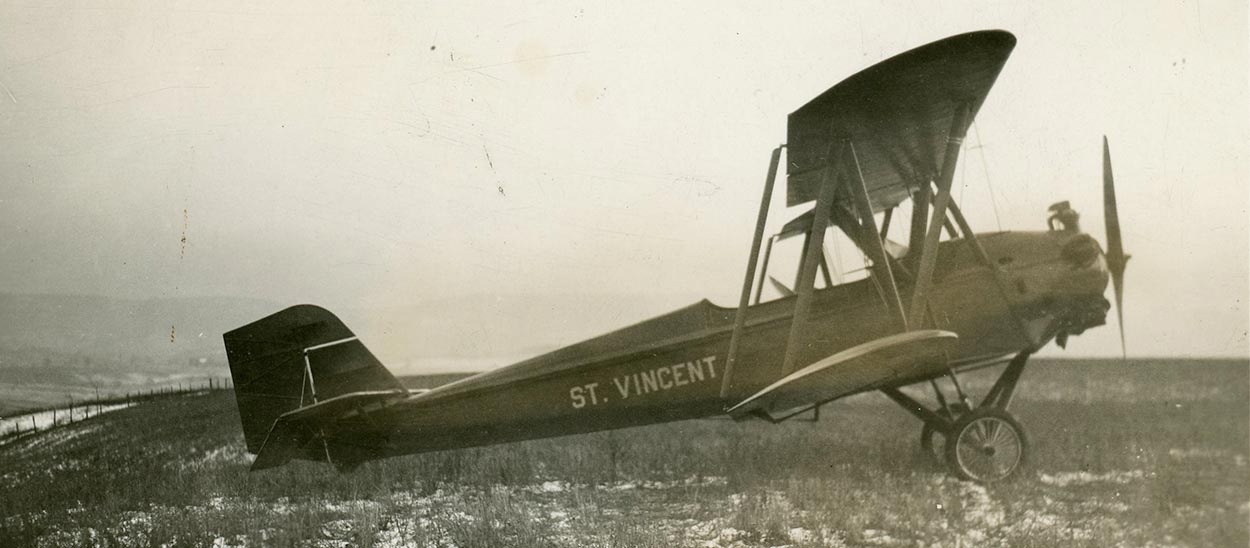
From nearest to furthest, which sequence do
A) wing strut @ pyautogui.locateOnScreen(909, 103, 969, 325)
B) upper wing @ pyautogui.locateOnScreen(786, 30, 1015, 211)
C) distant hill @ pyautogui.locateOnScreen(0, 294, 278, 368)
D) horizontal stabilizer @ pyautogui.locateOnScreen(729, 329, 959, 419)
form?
upper wing @ pyautogui.locateOnScreen(786, 30, 1015, 211) < horizontal stabilizer @ pyautogui.locateOnScreen(729, 329, 959, 419) < wing strut @ pyautogui.locateOnScreen(909, 103, 969, 325) < distant hill @ pyautogui.locateOnScreen(0, 294, 278, 368)

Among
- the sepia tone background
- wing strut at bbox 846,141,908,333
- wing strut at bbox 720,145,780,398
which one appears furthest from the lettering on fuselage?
wing strut at bbox 846,141,908,333

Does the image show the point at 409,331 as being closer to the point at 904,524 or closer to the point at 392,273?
the point at 392,273

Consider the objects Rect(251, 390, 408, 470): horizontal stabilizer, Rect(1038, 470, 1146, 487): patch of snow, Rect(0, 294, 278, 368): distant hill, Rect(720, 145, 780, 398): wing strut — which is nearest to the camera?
Rect(720, 145, 780, 398): wing strut

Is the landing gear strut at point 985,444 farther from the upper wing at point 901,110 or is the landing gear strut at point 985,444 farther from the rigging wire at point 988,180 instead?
the upper wing at point 901,110

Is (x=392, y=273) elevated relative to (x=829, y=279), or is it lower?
elevated

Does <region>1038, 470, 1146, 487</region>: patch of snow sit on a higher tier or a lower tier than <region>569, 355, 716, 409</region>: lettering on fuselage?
lower

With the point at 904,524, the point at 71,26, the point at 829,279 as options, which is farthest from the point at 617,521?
the point at 71,26

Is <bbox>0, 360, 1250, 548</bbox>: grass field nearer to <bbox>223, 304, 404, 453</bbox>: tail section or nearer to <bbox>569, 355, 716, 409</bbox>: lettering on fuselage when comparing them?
<bbox>223, 304, 404, 453</bbox>: tail section
